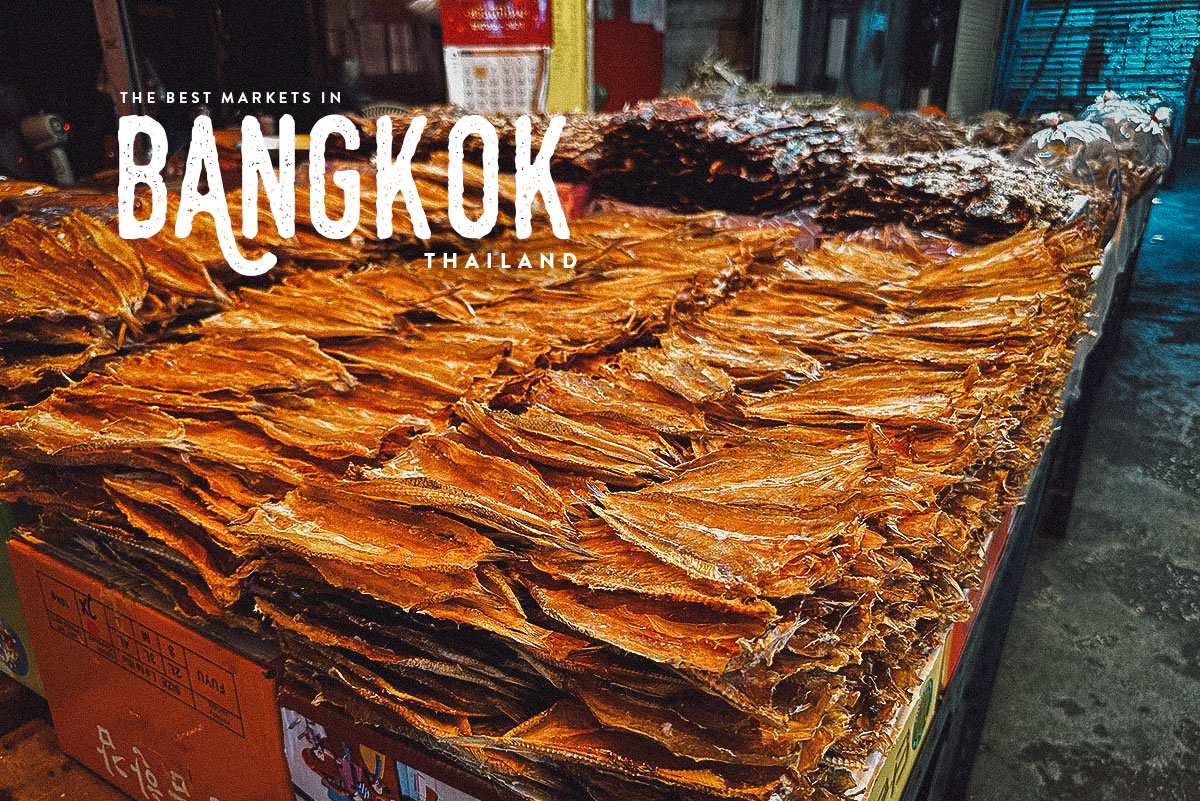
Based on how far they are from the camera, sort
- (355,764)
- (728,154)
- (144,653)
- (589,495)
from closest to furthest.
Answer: (589,495), (355,764), (144,653), (728,154)

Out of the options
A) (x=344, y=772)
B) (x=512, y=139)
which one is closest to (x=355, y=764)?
(x=344, y=772)

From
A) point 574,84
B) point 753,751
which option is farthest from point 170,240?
point 574,84

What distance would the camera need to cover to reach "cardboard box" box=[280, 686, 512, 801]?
32.5 inches

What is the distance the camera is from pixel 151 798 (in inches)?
53.7

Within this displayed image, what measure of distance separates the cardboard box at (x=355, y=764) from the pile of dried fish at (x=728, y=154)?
1935 mm

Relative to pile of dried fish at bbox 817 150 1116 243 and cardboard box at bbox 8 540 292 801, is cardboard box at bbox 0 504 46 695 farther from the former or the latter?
pile of dried fish at bbox 817 150 1116 243

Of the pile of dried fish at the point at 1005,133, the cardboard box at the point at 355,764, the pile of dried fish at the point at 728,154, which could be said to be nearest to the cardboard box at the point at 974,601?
the cardboard box at the point at 355,764

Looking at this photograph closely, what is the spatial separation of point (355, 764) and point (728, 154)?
1.99 m

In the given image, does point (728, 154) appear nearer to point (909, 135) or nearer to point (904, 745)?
point (909, 135)

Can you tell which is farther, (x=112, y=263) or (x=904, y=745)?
(x=112, y=263)

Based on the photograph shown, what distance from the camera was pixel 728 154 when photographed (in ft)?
7.63

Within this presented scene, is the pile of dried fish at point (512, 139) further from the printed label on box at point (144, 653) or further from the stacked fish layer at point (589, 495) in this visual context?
the printed label on box at point (144, 653)

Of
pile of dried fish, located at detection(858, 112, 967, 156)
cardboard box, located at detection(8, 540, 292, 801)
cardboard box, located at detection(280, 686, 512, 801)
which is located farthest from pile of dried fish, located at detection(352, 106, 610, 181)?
cardboard box, located at detection(280, 686, 512, 801)

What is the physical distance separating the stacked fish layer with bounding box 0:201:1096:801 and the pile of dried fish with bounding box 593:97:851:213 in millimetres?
857
